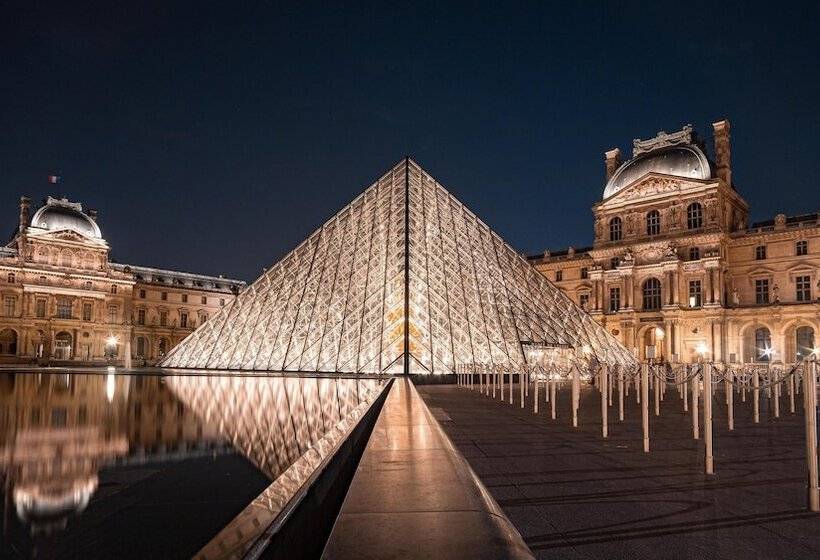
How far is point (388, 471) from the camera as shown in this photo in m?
3.45

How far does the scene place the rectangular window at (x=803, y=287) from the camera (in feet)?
124

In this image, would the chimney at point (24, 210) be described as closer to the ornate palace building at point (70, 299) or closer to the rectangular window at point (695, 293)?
the ornate palace building at point (70, 299)

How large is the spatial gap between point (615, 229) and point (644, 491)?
4346cm

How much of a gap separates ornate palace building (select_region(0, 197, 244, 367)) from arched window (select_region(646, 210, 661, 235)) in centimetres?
4205

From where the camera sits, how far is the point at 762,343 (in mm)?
39094

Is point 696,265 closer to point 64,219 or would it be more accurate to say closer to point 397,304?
point 397,304

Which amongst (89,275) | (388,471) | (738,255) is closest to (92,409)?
(388,471)

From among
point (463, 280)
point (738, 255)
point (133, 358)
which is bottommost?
point (133, 358)

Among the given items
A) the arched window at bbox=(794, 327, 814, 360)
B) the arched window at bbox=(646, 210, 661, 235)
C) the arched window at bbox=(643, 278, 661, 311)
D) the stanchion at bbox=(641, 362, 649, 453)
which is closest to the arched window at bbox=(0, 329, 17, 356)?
the arched window at bbox=(643, 278, 661, 311)

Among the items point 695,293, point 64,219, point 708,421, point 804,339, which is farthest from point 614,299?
point 64,219

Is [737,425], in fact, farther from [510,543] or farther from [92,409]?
[92,409]

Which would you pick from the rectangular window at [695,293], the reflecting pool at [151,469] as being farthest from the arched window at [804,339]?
the reflecting pool at [151,469]

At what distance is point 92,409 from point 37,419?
5.47ft

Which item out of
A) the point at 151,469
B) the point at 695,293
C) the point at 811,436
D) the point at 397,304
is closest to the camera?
the point at 811,436
